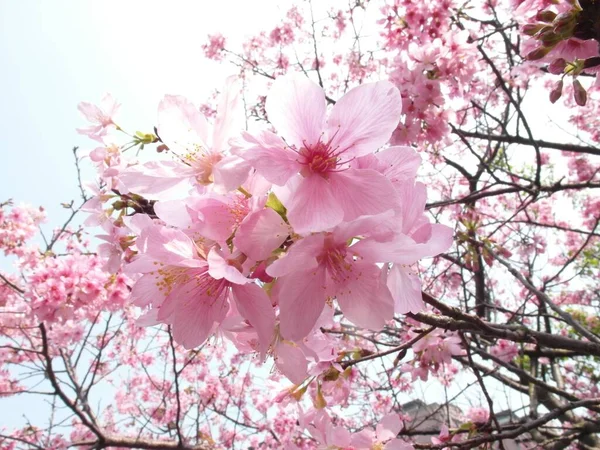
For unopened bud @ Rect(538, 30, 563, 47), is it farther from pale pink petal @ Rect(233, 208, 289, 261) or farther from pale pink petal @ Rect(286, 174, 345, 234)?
pale pink petal @ Rect(233, 208, 289, 261)

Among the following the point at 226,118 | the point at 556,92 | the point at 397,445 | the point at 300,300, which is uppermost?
the point at 556,92

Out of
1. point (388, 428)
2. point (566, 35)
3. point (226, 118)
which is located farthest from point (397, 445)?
point (566, 35)

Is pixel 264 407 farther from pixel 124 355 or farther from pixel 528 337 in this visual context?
pixel 528 337

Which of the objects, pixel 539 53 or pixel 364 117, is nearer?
pixel 364 117

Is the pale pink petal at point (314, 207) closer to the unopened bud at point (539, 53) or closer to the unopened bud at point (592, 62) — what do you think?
the unopened bud at point (539, 53)

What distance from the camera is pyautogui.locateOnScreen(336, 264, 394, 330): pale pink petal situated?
973mm

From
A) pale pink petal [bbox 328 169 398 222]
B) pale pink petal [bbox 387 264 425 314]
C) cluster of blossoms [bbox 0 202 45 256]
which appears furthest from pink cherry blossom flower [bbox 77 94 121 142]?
cluster of blossoms [bbox 0 202 45 256]

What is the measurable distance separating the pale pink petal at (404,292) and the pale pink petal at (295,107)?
41cm

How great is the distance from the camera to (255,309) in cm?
94

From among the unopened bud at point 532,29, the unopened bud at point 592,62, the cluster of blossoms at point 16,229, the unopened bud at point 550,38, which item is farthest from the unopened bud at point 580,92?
the cluster of blossoms at point 16,229

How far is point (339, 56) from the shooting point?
917cm

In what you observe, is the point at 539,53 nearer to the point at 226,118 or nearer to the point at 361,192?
the point at 361,192

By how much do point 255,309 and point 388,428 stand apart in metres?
1.37

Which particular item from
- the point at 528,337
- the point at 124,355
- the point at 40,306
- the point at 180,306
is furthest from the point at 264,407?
the point at 180,306
